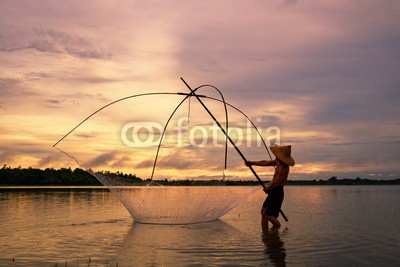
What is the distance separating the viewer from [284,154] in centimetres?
998

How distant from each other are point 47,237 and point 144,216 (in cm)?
354

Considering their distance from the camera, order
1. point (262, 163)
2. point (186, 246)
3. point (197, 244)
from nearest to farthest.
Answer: point (186, 246) → point (197, 244) → point (262, 163)

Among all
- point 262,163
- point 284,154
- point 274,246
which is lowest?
point 274,246

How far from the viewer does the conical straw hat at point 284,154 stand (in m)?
9.93

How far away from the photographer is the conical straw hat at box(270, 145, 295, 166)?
993 cm

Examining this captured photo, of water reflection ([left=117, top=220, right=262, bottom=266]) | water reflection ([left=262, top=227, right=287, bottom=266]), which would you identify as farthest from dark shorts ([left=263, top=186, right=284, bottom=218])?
water reflection ([left=117, top=220, right=262, bottom=266])

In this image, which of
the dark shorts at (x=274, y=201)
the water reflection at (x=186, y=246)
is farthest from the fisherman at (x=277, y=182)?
the water reflection at (x=186, y=246)

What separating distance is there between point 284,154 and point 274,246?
2.59 meters

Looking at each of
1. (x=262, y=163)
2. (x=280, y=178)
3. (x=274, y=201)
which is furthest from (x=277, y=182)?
(x=262, y=163)

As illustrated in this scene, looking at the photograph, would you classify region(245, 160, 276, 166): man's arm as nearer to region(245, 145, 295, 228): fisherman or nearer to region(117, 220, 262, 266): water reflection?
region(245, 145, 295, 228): fisherman

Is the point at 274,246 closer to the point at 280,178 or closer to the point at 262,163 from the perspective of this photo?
the point at 280,178

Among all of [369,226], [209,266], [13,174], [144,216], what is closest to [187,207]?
[144,216]

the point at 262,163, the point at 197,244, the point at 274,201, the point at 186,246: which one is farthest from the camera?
the point at 262,163

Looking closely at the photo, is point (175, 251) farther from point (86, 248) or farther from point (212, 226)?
point (212, 226)
